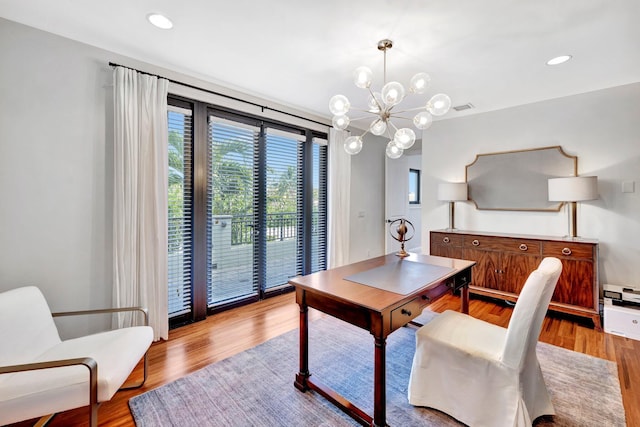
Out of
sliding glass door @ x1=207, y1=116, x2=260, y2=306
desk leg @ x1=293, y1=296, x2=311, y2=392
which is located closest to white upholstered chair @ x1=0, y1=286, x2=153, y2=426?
desk leg @ x1=293, y1=296, x2=311, y2=392

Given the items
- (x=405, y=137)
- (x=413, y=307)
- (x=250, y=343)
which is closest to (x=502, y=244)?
(x=405, y=137)

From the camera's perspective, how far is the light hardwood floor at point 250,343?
1710 millimetres

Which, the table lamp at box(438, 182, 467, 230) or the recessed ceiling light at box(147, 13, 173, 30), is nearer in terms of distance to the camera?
the recessed ceiling light at box(147, 13, 173, 30)

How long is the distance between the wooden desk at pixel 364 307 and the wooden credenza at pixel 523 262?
1.45 metres

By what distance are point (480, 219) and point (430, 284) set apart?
8.65 feet

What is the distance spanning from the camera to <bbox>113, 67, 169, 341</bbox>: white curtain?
7.48 feet

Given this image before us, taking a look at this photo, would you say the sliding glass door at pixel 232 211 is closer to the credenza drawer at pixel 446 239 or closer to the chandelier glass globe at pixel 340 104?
the chandelier glass globe at pixel 340 104

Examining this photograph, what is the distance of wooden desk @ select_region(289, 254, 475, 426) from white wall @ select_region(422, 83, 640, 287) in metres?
2.04

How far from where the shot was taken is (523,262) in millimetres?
3133

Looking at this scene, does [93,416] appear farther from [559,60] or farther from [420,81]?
[559,60]

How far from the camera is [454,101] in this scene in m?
3.46

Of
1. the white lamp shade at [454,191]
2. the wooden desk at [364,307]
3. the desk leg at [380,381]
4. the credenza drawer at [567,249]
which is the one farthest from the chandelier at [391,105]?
the credenza drawer at [567,249]

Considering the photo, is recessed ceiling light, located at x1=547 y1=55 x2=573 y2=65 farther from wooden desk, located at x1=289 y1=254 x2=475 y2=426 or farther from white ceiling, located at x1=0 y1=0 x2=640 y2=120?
wooden desk, located at x1=289 y1=254 x2=475 y2=426

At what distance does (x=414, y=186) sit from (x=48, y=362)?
272 inches
